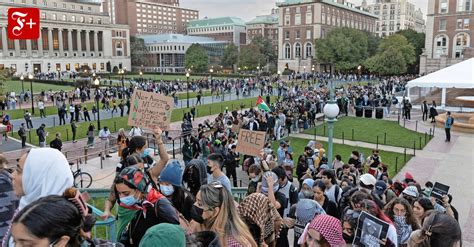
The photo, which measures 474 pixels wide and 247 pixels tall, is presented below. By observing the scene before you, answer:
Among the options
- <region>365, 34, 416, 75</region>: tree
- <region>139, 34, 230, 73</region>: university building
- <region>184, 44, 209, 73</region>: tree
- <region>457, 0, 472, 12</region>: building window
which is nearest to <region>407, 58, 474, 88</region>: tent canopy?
<region>365, 34, 416, 75</region>: tree

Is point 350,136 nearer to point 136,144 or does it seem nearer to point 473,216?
point 473,216

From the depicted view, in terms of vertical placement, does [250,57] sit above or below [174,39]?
below

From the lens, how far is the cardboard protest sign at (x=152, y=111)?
8.75m

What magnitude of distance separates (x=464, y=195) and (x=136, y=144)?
471 inches

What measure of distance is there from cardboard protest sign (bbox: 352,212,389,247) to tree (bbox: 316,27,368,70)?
86.0m

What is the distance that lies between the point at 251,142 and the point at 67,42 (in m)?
121

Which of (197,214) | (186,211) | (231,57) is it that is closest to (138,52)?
(231,57)

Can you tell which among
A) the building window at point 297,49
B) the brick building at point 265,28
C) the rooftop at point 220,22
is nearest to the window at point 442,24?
the building window at point 297,49

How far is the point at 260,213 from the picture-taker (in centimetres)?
489

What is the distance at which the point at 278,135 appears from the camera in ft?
79.9

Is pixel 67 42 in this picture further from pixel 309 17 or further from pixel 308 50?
pixel 309 17

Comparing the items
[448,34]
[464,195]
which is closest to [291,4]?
[448,34]

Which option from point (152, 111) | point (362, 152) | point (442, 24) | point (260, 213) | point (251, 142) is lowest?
point (362, 152)

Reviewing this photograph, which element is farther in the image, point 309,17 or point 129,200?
point 309,17
